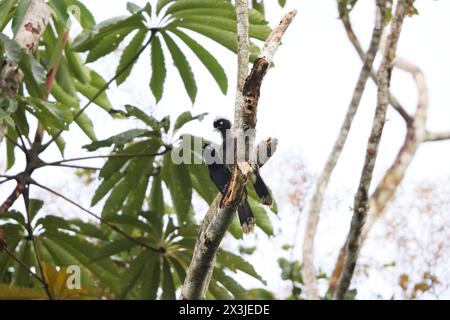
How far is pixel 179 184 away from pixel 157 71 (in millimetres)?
594

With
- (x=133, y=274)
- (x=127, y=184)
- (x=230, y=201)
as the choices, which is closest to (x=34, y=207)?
(x=127, y=184)

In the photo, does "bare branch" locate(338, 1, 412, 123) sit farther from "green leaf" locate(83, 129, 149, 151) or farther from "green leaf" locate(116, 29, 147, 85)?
"green leaf" locate(83, 129, 149, 151)

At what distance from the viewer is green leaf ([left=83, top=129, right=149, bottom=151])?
3230mm

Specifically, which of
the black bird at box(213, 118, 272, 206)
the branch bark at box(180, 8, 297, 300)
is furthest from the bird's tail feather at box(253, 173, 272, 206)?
the branch bark at box(180, 8, 297, 300)

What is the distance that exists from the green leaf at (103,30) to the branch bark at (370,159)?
3.90 ft

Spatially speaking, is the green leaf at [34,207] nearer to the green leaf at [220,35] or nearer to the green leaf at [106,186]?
the green leaf at [106,186]

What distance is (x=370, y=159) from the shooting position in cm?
333

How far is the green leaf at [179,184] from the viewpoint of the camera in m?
3.46

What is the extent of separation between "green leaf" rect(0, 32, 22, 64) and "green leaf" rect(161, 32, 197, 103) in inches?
37.9

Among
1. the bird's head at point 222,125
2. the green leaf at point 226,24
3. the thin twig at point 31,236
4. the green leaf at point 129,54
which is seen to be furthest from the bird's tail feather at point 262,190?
the green leaf at point 129,54

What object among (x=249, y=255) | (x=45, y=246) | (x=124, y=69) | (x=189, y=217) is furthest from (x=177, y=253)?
(x=249, y=255)

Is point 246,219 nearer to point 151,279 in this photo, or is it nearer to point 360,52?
point 151,279

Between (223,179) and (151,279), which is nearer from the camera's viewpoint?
(223,179)
